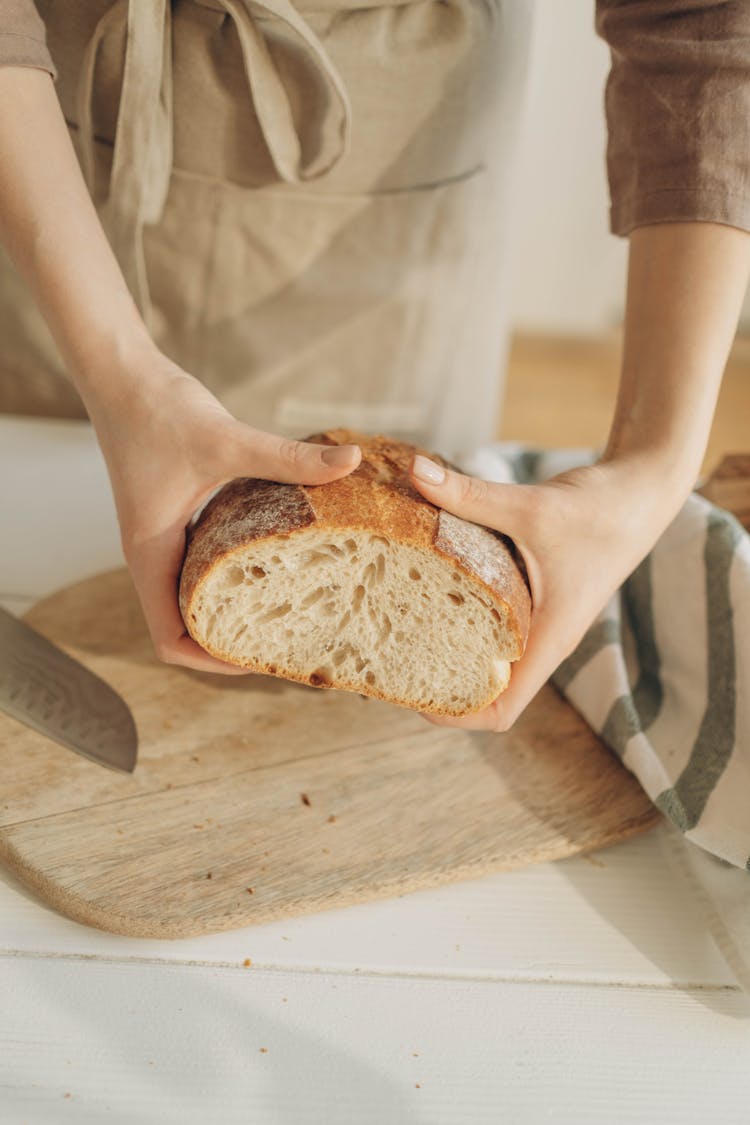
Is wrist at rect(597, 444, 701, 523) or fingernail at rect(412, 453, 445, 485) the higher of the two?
fingernail at rect(412, 453, 445, 485)

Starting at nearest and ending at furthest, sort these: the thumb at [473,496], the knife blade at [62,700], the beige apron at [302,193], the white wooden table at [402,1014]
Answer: the white wooden table at [402,1014] < the thumb at [473,496] < the knife blade at [62,700] < the beige apron at [302,193]

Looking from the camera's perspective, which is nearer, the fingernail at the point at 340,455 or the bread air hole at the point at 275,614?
the fingernail at the point at 340,455

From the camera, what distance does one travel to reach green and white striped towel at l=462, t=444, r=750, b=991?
103 centimetres

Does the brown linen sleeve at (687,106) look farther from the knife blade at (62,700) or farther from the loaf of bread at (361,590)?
the knife blade at (62,700)

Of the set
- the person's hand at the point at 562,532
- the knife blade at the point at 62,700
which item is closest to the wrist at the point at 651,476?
the person's hand at the point at 562,532

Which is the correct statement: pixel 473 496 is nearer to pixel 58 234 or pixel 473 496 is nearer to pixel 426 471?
pixel 426 471

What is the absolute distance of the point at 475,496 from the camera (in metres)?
0.95

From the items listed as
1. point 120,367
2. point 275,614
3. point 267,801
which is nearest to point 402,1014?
point 267,801

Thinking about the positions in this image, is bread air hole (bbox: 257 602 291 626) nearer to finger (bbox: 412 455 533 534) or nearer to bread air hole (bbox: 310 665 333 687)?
bread air hole (bbox: 310 665 333 687)

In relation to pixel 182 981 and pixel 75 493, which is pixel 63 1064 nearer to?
pixel 182 981

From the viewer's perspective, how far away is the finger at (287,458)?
2.97ft

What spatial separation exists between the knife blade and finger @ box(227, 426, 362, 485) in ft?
1.12

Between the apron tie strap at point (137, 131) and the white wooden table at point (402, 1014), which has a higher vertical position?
the apron tie strap at point (137, 131)

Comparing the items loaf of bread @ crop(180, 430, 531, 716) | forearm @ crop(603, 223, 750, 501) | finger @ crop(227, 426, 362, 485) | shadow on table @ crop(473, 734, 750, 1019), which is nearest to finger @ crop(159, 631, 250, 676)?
loaf of bread @ crop(180, 430, 531, 716)
